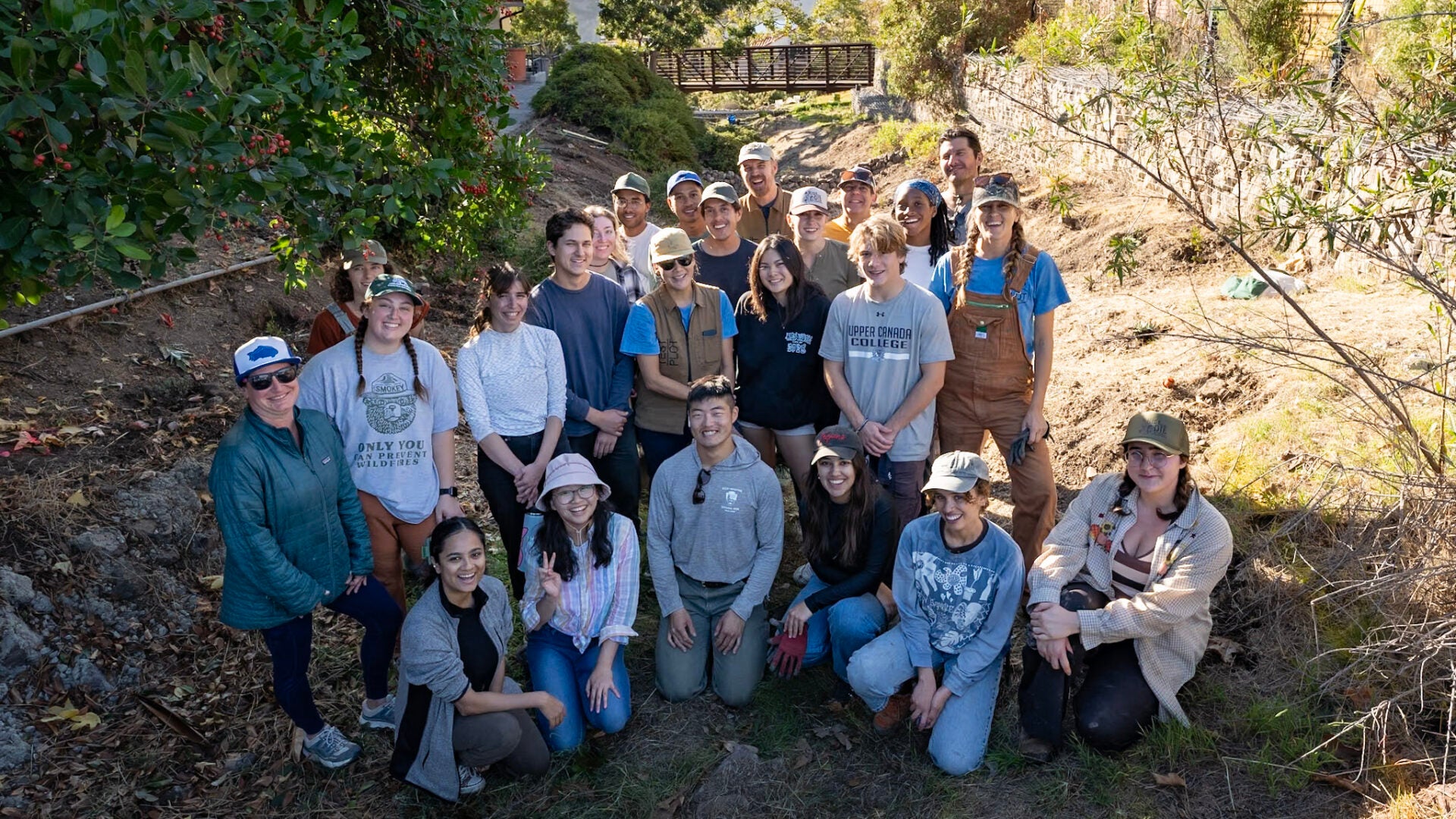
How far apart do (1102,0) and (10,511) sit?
15.0 m

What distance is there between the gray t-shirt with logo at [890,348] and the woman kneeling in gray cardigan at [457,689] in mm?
1915

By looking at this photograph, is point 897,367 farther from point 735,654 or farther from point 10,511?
point 10,511

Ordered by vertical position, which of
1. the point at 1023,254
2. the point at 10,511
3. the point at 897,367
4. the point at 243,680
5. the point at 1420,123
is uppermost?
the point at 1420,123

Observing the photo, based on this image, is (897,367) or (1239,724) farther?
(897,367)

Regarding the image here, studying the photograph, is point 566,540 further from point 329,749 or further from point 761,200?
point 761,200

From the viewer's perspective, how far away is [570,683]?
4.46 metres

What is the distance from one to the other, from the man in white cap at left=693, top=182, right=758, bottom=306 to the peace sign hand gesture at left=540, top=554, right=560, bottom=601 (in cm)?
177

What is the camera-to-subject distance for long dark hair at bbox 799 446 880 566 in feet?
14.6

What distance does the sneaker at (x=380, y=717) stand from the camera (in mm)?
4449

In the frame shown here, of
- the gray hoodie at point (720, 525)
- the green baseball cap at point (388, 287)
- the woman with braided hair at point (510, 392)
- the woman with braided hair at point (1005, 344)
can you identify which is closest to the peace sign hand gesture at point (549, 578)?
the woman with braided hair at point (510, 392)

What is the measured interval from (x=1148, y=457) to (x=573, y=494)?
7.58 ft

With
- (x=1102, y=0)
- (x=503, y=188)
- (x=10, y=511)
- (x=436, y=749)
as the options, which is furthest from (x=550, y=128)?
(x=436, y=749)

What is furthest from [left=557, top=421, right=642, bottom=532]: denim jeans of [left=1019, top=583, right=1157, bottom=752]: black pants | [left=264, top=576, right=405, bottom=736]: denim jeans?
[left=1019, top=583, right=1157, bottom=752]: black pants

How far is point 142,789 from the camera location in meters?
4.14
